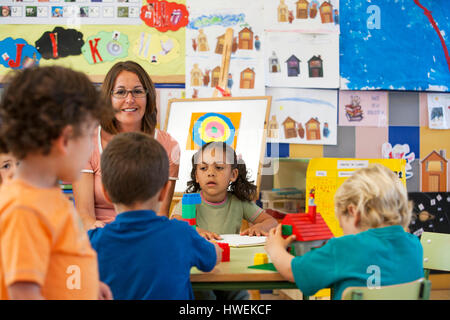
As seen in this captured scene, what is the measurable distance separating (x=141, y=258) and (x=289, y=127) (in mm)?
1907

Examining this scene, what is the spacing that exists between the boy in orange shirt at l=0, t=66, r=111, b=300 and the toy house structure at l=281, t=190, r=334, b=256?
1.90ft

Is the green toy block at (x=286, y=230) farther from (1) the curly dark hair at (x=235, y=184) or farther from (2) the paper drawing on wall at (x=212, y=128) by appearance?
(2) the paper drawing on wall at (x=212, y=128)

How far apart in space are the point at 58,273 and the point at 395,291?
2.22 ft

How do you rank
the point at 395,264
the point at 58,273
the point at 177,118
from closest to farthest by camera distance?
1. the point at 58,273
2. the point at 395,264
3. the point at 177,118

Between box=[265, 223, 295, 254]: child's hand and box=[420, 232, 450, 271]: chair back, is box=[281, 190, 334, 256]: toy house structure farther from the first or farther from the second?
box=[420, 232, 450, 271]: chair back

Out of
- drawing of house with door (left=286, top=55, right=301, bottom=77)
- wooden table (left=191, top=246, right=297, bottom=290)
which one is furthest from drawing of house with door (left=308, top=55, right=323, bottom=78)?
wooden table (left=191, top=246, right=297, bottom=290)

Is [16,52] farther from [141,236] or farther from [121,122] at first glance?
[141,236]

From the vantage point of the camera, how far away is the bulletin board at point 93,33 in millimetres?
2691

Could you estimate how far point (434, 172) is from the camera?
2.80 meters

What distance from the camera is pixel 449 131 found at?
283 cm

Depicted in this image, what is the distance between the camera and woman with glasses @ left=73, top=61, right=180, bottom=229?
1.76 m
